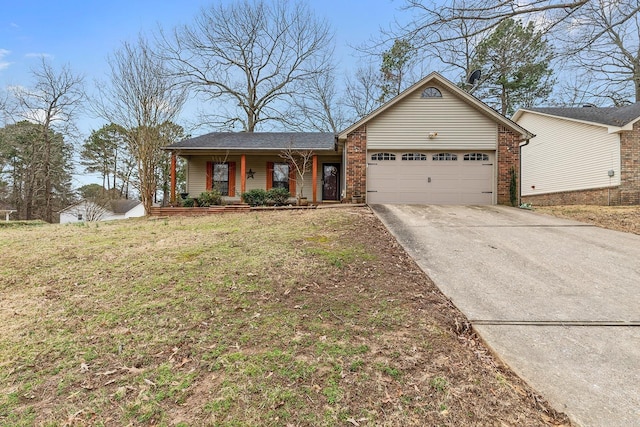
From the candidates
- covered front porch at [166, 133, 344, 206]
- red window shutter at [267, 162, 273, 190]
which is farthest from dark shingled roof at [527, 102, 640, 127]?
red window shutter at [267, 162, 273, 190]

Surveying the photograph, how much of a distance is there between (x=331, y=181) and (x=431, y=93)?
5685 millimetres

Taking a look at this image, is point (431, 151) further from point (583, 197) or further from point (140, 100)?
point (140, 100)

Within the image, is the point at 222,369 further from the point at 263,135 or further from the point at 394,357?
the point at 263,135

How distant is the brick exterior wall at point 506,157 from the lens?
12016mm

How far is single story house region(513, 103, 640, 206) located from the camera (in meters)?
12.8

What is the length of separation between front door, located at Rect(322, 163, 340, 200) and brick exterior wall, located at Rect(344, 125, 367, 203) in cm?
321

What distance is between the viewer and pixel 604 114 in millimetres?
14766

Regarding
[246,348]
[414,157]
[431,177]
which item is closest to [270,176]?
[414,157]

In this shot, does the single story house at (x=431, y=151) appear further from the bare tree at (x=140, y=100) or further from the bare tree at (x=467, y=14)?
the bare tree at (x=140, y=100)

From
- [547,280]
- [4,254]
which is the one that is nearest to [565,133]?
[547,280]

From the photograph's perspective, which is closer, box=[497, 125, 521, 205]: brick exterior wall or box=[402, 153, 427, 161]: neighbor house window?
box=[497, 125, 521, 205]: brick exterior wall

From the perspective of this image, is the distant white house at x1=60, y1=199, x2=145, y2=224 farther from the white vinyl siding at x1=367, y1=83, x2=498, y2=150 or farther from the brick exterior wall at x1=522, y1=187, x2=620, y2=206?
the brick exterior wall at x1=522, y1=187, x2=620, y2=206

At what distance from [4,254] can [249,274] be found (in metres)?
4.99

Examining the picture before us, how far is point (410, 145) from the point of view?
12.1 metres
